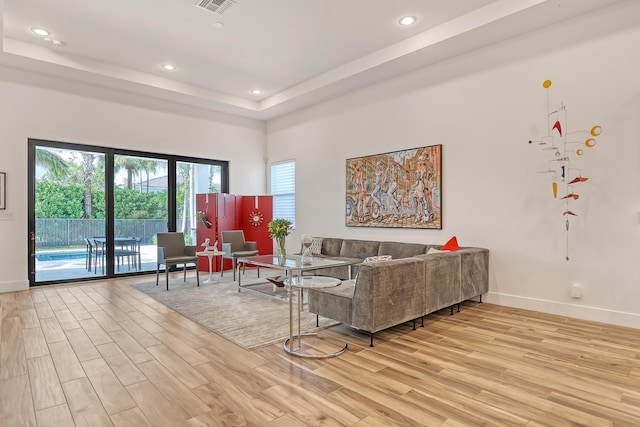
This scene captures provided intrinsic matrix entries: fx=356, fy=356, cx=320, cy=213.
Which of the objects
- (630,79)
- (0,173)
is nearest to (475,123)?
(630,79)

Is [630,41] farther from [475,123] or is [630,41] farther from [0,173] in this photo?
[0,173]

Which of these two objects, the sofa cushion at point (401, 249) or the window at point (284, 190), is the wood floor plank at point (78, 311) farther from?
the window at point (284, 190)

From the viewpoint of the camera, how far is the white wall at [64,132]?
5.60 meters

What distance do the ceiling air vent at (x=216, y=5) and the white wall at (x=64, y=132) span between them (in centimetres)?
330

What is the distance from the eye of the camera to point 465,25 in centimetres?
446

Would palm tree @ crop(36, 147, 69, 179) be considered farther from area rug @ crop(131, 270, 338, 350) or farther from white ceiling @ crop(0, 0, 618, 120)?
area rug @ crop(131, 270, 338, 350)

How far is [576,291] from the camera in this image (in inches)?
160

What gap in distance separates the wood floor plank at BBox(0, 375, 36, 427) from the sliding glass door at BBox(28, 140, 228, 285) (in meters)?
4.19

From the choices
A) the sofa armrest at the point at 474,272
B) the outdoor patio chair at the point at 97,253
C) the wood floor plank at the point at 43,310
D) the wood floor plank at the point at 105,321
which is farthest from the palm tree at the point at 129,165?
the sofa armrest at the point at 474,272

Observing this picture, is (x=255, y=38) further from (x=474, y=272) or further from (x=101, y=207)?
(x=474, y=272)

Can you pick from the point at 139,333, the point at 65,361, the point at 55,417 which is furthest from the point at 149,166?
the point at 55,417

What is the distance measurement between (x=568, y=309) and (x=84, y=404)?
476 centimetres

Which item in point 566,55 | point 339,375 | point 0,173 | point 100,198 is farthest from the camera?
point 100,198

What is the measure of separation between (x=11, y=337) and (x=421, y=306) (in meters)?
4.05
